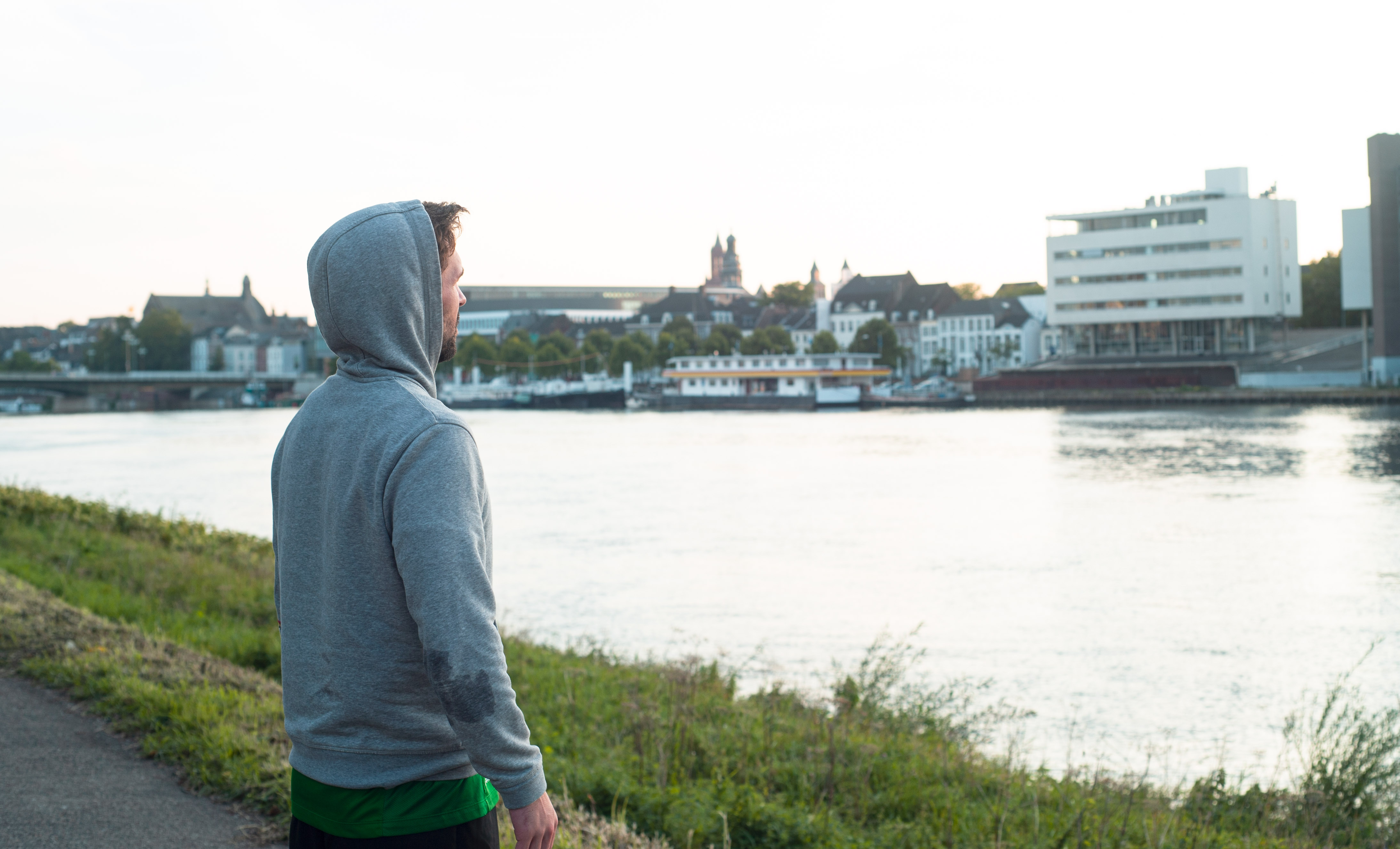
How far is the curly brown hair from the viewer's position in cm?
209

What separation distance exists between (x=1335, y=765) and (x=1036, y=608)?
25.5ft

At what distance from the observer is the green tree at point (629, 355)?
113312 mm

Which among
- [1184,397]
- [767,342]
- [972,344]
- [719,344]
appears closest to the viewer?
[1184,397]

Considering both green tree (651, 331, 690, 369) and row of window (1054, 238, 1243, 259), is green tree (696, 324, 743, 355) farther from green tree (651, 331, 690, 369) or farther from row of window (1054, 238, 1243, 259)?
row of window (1054, 238, 1243, 259)

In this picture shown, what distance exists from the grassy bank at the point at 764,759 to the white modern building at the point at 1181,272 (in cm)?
8089

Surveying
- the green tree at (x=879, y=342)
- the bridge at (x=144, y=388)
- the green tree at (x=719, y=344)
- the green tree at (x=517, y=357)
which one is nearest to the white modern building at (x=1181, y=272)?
the green tree at (x=879, y=342)

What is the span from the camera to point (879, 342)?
362ft

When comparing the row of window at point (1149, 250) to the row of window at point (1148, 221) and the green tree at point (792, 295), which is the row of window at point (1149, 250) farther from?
the green tree at point (792, 295)

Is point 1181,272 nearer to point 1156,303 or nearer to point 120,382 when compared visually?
point 1156,303

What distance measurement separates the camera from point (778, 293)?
146m

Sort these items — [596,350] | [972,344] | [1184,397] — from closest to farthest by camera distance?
[1184,397] < [972,344] < [596,350]

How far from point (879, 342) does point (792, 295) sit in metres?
35.3

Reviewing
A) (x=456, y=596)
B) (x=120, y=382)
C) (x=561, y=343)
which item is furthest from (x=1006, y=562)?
(x=561, y=343)

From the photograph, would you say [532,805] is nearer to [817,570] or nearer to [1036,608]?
[1036,608]
